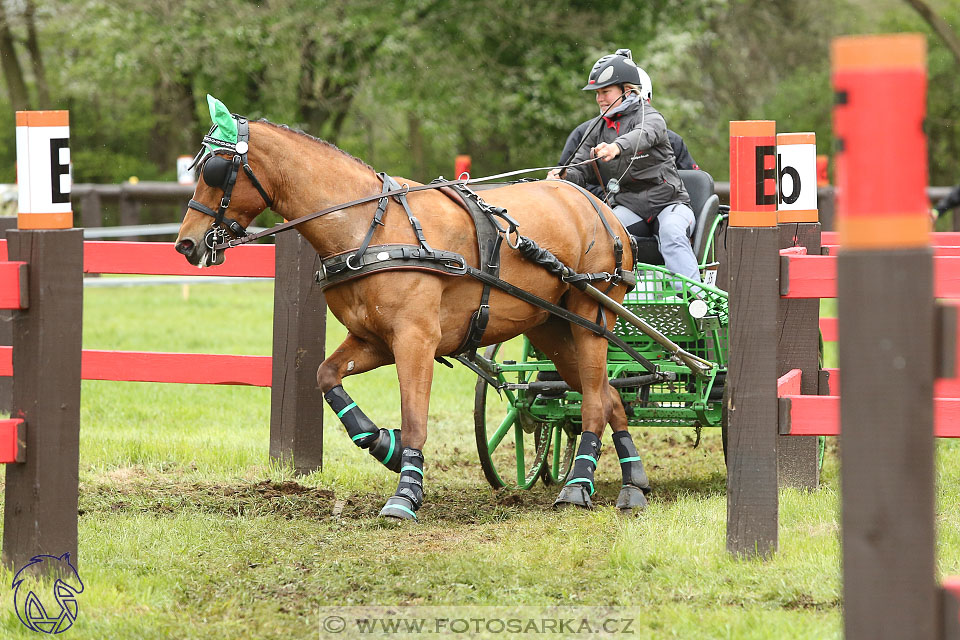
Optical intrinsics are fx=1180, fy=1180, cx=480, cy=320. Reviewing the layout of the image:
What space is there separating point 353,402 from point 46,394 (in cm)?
166

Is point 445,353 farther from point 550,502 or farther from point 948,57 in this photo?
point 948,57

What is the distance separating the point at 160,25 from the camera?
21.5 m

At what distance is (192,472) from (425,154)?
1987 centimetres

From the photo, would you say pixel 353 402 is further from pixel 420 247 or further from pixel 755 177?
pixel 755 177

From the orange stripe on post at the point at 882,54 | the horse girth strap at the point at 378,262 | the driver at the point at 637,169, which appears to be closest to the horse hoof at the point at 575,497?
the horse girth strap at the point at 378,262

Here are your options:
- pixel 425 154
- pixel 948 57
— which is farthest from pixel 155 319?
pixel 948 57

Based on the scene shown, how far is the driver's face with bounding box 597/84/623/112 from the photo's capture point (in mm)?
6531

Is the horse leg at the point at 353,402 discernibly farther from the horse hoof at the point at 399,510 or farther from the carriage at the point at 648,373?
the carriage at the point at 648,373

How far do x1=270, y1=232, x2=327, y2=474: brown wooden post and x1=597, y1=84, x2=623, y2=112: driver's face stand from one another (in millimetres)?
1807

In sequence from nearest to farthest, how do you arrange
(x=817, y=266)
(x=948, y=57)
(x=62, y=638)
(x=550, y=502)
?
1. (x=62, y=638)
2. (x=817, y=266)
3. (x=550, y=502)
4. (x=948, y=57)

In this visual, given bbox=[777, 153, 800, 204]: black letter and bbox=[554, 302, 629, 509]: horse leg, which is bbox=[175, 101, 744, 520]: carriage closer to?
bbox=[554, 302, 629, 509]: horse leg

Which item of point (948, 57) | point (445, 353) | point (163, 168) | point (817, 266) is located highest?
point (948, 57)

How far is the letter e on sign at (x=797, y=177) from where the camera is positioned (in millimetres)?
5398

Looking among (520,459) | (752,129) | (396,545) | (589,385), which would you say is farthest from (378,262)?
(520,459)
